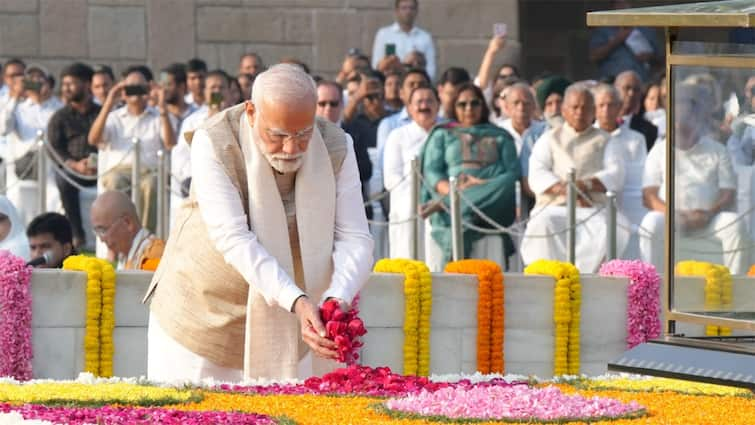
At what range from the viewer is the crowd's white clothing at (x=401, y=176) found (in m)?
14.1

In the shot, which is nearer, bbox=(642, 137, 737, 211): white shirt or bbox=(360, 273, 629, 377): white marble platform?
bbox=(642, 137, 737, 211): white shirt

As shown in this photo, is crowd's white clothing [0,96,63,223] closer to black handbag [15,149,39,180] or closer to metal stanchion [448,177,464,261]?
black handbag [15,149,39,180]

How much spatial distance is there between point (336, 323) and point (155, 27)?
15.3 metres

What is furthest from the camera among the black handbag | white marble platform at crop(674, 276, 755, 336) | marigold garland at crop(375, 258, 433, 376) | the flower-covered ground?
the black handbag

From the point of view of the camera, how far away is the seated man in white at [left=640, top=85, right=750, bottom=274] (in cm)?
707

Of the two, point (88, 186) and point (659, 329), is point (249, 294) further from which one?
point (88, 186)

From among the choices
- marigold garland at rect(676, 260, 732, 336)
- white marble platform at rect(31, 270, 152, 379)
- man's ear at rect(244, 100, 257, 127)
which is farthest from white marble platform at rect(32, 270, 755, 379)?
marigold garland at rect(676, 260, 732, 336)

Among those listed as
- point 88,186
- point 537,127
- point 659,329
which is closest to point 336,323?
point 659,329

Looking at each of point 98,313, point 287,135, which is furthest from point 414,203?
point 287,135

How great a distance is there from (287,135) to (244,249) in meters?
0.41

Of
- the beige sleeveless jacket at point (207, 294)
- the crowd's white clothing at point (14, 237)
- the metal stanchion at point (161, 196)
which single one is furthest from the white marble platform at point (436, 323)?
the metal stanchion at point (161, 196)

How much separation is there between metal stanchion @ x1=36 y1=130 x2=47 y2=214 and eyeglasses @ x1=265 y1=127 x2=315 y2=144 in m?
8.16

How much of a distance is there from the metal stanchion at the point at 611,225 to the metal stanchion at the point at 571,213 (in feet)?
0.76

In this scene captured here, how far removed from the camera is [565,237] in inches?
538
